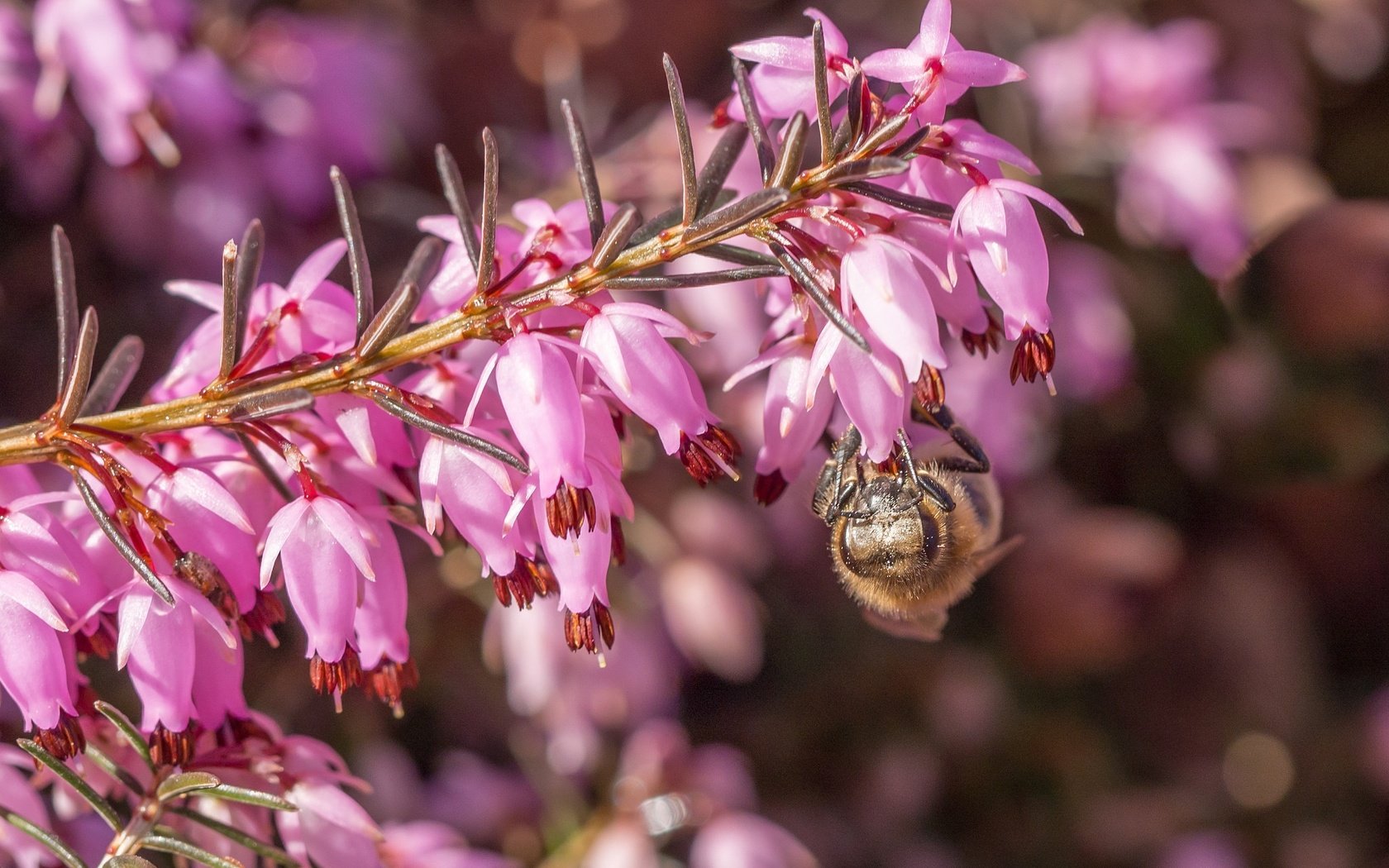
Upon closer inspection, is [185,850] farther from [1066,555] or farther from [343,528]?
[1066,555]

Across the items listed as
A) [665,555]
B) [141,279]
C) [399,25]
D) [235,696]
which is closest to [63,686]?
[235,696]

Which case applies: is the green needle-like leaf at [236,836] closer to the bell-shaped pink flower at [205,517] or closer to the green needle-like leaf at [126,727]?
the green needle-like leaf at [126,727]

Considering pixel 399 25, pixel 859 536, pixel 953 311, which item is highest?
pixel 399 25

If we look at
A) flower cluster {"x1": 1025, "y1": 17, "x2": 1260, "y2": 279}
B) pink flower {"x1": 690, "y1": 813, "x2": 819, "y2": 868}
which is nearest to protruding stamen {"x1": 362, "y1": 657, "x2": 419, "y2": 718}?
pink flower {"x1": 690, "y1": 813, "x2": 819, "y2": 868}

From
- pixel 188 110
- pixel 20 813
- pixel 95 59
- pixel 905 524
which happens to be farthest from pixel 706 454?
pixel 188 110

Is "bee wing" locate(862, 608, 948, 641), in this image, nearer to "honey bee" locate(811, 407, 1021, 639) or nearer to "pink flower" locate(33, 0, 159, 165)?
"honey bee" locate(811, 407, 1021, 639)

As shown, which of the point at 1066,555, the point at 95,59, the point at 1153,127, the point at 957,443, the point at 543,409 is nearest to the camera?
the point at 543,409

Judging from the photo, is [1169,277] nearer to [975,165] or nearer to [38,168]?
[975,165]

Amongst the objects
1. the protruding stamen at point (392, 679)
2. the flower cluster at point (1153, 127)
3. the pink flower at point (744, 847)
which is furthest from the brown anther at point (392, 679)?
the flower cluster at point (1153, 127)
